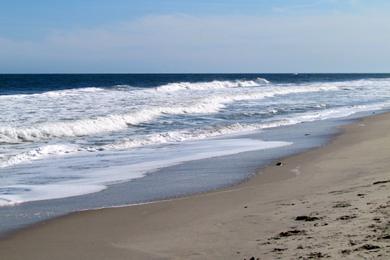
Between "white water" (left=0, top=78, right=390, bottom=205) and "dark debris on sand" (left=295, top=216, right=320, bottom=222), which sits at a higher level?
"dark debris on sand" (left=295, top=216, right=320, bottom=222)

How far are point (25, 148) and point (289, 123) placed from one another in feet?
35.0

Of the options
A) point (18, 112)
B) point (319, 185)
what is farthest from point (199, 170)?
point (18, 112)

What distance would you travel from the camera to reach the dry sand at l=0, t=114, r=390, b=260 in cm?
527

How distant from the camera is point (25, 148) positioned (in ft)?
46.4

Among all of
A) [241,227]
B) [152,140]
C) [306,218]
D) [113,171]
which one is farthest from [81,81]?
[306,218]

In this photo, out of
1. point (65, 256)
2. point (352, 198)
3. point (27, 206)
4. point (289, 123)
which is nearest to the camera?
point (65, 256)

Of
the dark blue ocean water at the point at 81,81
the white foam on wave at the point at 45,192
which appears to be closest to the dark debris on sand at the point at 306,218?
the white foam on wave at the point at 45,192

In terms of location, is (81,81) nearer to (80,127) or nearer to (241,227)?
(80,127)

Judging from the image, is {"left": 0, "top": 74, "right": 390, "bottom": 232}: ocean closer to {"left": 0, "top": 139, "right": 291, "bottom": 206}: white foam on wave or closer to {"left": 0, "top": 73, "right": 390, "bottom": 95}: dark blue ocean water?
{"left": 0, "top": 139, "right": 291, "bottom": 206}: white foam on wave

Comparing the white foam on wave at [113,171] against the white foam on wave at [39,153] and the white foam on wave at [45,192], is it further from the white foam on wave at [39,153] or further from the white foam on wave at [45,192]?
the white foam on wave at [39,153]

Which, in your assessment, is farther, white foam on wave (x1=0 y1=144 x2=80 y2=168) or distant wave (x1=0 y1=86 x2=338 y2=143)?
distant wave (x1=0 y1=86 x2=338 y2=143)

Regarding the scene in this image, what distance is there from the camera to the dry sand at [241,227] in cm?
527

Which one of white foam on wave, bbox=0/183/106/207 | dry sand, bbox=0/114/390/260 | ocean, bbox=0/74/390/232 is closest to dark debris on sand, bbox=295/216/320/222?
dry sand, bbox=0/114/390/260

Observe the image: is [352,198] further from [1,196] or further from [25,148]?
[25,148]
